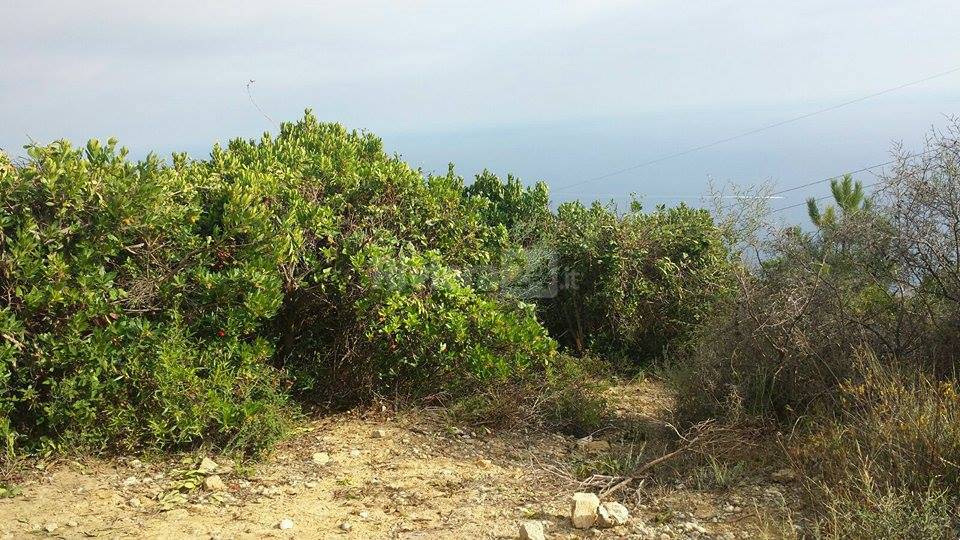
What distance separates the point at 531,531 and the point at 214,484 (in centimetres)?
187

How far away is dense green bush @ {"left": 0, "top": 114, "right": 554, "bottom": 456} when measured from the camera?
514 cm

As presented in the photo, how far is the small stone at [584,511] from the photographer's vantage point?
4.58 metres

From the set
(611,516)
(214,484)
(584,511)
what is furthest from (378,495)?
(611,516)

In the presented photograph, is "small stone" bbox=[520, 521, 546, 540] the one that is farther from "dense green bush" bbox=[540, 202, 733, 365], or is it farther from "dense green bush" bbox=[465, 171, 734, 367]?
"dense green bush" bbox=[540, 202, 733, 365]

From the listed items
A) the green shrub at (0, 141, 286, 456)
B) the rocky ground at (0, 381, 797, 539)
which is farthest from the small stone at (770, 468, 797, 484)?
the green shrub at (0, 141, 286, 456)

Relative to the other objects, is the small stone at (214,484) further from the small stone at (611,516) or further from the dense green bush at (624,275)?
the dense green bush at (624,275)

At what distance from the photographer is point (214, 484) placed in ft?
16.8

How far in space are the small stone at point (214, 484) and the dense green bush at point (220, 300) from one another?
40cm

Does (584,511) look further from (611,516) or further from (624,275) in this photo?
(624,275)

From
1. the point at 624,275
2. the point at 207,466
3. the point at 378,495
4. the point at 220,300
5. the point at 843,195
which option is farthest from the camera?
the point at 843,195

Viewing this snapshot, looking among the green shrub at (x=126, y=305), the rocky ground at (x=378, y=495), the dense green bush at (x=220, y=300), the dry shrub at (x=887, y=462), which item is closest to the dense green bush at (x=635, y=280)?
the dense green bush at (x=220, y=300)

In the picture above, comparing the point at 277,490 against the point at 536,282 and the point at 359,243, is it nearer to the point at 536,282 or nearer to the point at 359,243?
the point at 359,243

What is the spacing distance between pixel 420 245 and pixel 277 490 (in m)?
2.40

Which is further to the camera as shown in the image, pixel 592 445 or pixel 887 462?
pixel 592 445
